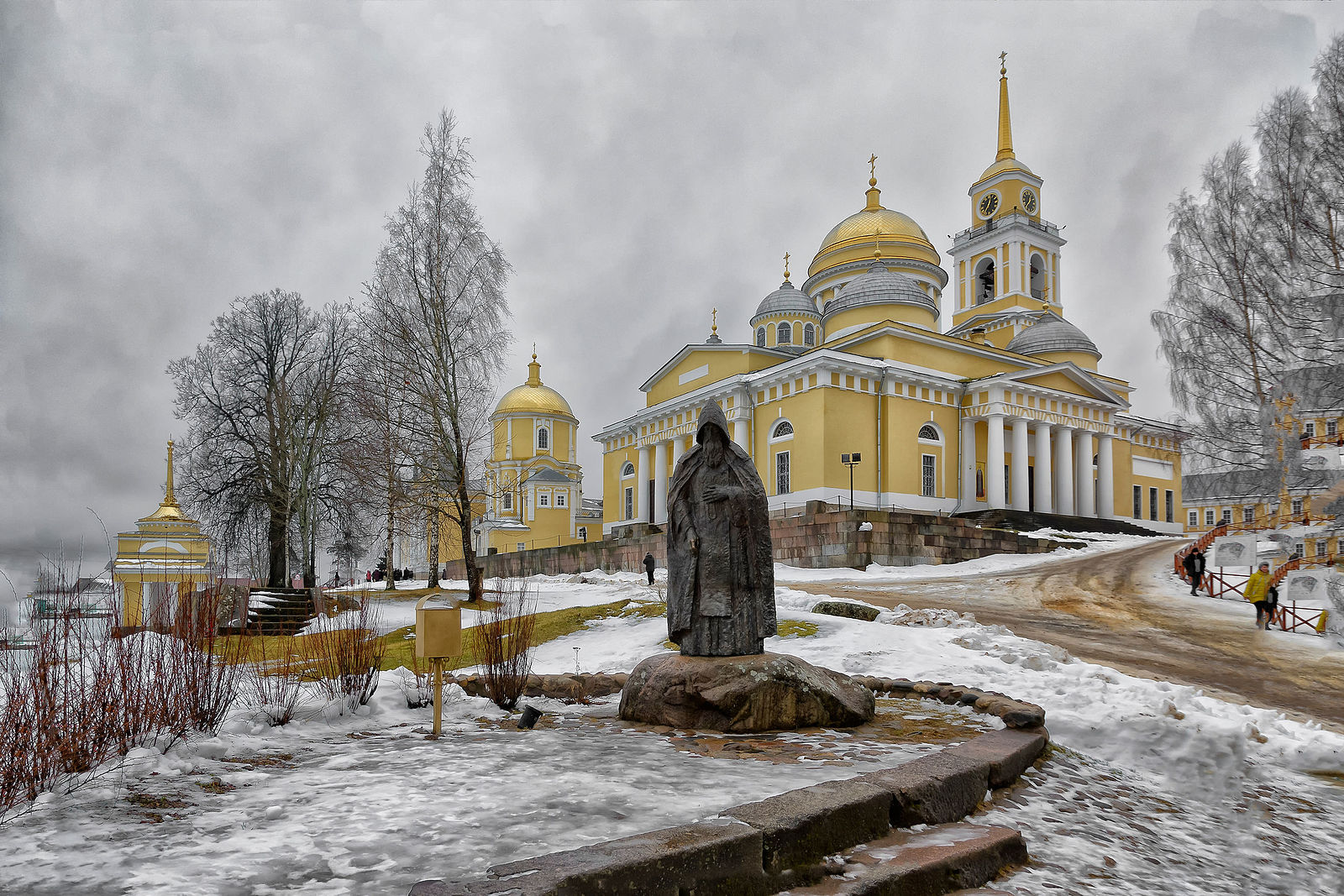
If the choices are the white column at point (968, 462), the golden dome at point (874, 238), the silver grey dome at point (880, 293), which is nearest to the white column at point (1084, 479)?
the white column at point (968, 462)

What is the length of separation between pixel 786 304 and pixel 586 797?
4539 centimetres

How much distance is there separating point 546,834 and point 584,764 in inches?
56.3

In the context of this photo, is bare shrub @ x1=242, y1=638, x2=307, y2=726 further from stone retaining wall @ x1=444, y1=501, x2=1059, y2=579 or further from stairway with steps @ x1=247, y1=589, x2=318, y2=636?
stone retaining wall @ x1=444, y1=501, x2=1059, y2=579

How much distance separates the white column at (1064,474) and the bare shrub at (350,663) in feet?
118

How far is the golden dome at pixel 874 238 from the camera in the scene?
4738 cm

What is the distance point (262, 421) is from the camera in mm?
27281

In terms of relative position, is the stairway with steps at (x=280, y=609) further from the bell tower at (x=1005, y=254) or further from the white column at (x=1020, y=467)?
the bell tower at (x=1005, y=254)

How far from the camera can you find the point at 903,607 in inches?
529

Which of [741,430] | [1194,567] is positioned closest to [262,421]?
[741,430]

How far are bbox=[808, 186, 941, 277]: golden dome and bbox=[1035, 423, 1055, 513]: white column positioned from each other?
15.2 metres

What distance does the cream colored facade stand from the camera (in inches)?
2203

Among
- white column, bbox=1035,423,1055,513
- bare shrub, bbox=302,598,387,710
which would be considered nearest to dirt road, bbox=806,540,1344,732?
bare shrub, bbox=302,598,387,710

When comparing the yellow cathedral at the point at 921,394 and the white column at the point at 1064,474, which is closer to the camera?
the yellow cathedral at the point at 921,394

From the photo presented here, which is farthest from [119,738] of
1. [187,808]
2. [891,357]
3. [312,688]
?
[891,357]
